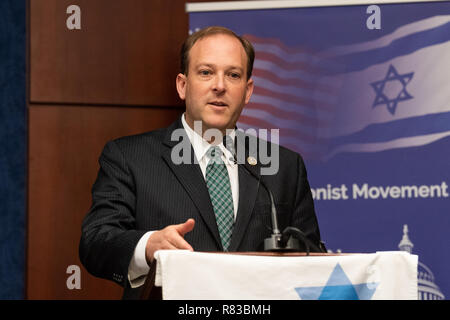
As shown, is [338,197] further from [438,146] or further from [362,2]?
[362,2]

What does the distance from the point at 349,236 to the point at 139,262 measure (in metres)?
1.75

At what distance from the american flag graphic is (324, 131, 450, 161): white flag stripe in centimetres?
9

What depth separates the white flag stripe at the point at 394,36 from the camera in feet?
12.4

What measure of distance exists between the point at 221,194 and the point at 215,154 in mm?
183

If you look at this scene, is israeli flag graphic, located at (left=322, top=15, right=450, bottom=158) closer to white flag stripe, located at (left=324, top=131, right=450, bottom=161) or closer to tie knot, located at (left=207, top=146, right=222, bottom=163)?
white flag stripe, located at (left=324, top=131, right=450, bottom=161)

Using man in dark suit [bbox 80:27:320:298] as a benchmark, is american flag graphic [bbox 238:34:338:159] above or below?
above

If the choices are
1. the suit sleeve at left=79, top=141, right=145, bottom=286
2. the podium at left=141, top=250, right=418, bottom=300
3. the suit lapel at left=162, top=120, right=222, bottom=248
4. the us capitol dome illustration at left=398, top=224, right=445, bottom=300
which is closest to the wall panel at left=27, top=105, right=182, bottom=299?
the suit sleeve at left=79, top=141, right=145, bottom=286

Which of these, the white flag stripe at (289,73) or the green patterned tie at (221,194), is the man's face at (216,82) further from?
the white flag stripe at (289,73)

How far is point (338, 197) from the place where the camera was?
147 inches

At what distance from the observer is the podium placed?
1845mm

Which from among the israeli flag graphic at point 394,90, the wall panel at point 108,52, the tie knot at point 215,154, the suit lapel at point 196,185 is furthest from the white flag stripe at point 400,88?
the suit lapel at point 196,185
